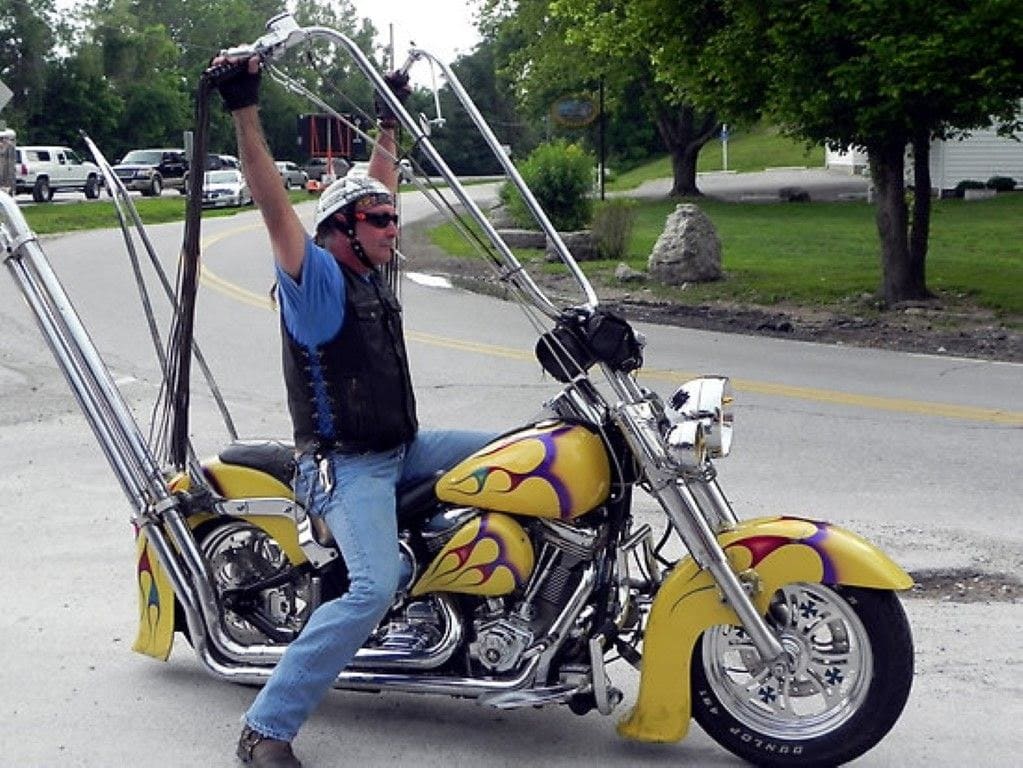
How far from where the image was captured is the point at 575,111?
49938mm

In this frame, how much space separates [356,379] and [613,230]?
20.4 metres

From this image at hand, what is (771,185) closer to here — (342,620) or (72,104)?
(72,104)

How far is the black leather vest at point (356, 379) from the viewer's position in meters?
4.93

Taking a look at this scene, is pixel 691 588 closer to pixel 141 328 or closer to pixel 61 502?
pixel 61 502

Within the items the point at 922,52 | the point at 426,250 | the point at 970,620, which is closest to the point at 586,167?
the point at 426,250

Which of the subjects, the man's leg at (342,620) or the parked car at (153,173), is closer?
the man's leg at (342,620)

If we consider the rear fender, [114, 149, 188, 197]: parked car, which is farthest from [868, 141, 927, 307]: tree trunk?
[114, 149, 188, 197]: parked car

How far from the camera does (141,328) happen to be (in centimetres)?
1673

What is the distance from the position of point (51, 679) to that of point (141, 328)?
11321 mm

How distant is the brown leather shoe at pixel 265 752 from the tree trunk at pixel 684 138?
46575mm

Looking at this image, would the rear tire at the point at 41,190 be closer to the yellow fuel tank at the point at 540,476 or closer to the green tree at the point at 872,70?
the green tree at the point at 872,70

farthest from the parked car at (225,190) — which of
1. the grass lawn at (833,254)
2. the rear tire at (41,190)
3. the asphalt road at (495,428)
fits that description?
the asphalt road at (495,428)

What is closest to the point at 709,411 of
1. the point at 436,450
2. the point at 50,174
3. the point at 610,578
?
the point at 610,578

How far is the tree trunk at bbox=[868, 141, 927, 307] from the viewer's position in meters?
18.8
